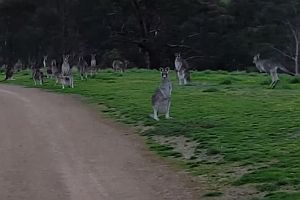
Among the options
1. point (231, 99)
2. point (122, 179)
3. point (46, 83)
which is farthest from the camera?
point (46, 83)

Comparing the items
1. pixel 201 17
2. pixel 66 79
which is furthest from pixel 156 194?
pixel 201 17

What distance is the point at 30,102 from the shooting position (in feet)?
85.5

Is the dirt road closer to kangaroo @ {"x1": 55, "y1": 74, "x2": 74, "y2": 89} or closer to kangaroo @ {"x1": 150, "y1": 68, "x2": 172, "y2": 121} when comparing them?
kangaroo @ {"x1": 150, "y1": 68, "x2": 172, "y2": 121}

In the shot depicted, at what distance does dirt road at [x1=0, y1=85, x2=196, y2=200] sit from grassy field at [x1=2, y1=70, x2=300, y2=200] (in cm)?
62

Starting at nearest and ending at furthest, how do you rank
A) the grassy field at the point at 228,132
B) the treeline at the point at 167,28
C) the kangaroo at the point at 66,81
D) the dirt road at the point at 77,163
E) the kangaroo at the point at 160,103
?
the dirt road at the point at 77,163 → the grassy field at the point at 228,132 → the kangaroo at the point at 160,103 → the kangaroo at the point at 66,81 → the treeline at the point at 167,28

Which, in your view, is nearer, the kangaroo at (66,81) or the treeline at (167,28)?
the kangaroo at (66,81)

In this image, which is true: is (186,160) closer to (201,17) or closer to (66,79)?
(66,79)

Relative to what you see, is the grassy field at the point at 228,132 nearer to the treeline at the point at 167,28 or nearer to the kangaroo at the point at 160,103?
the kangaroo at the point at 160,103

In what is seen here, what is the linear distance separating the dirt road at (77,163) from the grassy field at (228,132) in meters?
0.62

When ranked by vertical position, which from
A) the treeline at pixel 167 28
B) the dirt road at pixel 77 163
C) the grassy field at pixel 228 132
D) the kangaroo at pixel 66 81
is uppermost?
the treeline at pixel 167 28

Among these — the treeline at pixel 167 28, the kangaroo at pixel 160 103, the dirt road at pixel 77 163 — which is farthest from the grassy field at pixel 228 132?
the treeline at pixel 167 28

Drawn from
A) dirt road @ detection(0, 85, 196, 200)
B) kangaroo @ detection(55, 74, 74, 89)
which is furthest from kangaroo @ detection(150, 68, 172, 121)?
kangaroo @ detection(55, 74, 74, 89)

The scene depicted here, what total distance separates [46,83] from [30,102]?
11586 millimetres

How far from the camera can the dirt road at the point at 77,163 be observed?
10.5 meters
